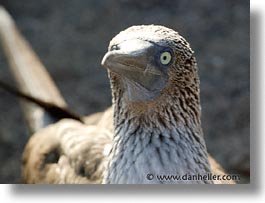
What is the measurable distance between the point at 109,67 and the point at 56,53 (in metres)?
1.30

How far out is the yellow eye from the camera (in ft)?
7.50

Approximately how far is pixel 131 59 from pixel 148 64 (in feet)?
0.19

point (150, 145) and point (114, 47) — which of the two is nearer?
point (114, 47)

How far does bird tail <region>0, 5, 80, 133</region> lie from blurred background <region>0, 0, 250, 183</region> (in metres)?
0.09

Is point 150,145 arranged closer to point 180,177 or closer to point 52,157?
point 180,177

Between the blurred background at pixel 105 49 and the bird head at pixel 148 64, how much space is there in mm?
586

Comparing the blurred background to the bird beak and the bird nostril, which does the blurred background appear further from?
the bird beak

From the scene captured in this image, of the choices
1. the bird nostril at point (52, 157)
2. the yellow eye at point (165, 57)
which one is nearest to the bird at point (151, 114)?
the yellow eye at point (165, 57)

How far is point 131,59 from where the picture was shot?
222cm

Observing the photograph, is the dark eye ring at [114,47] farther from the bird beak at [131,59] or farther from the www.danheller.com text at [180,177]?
the www.danheller.com text at [180,177]

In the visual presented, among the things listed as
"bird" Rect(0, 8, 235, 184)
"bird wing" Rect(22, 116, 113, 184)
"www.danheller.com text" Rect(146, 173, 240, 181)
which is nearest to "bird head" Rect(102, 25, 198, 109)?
"bird" Rect(0, 8, 235, 184)

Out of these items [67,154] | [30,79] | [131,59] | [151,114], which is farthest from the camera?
[30,79]

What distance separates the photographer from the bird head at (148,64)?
2229 millimetres

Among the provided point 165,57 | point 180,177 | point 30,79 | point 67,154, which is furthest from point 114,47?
point 30,79
